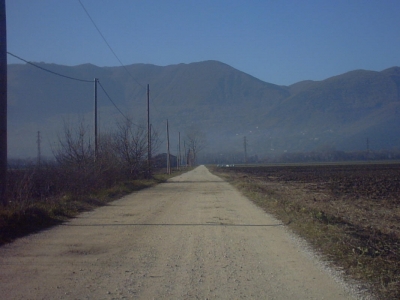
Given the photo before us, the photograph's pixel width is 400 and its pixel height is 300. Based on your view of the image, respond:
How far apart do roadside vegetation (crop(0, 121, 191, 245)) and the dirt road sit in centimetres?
101

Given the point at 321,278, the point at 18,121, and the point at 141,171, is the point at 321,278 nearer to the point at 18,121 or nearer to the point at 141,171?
the point at 141,171

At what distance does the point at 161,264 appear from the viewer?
829 cm

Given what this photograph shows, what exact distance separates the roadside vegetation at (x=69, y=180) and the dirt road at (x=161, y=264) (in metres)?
1.01

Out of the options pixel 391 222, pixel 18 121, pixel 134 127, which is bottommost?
pixel 391 222

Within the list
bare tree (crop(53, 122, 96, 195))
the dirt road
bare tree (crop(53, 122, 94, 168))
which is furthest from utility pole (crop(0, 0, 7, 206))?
bare tree (crop(53, 122, 94, 168))

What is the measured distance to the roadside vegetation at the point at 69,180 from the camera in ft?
41.6

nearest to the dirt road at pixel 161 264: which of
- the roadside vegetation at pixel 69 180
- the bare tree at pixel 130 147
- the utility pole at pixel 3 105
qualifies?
the roadside vegetation at pixel 69 180

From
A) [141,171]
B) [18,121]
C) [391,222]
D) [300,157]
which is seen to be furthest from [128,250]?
[300,157]

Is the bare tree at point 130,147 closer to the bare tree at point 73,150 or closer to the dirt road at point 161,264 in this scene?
the bare tree at point 73,150

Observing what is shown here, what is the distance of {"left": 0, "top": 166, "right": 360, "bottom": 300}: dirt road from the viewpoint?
658cm

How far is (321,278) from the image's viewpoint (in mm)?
7316

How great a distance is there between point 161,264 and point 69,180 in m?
15.7

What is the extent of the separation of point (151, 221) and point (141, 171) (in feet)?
96.5

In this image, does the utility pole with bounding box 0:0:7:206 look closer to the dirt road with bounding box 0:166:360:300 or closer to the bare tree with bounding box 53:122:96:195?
the dirt road with bounding box 0:166:360:300
